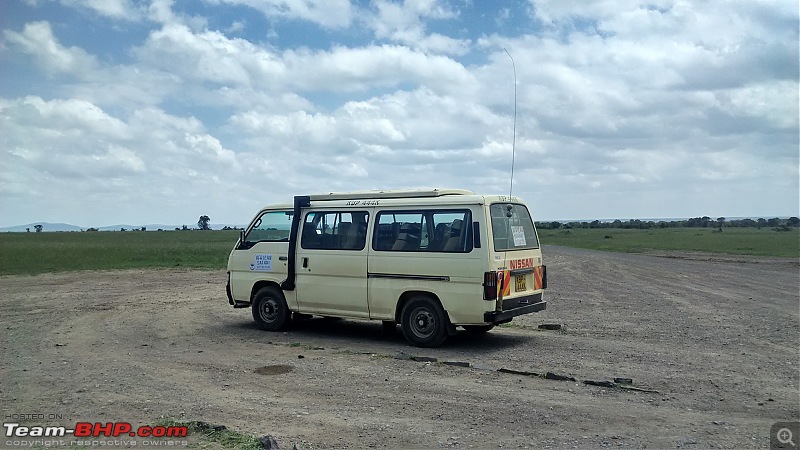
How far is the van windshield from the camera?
9852mm

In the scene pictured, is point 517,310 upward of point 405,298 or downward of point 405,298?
downward

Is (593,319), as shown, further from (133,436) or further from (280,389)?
(133,436)

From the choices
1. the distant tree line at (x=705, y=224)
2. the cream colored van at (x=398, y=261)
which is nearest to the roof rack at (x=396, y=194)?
the cream colored van at (x=398, y=261)

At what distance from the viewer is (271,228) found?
1196 centimetres

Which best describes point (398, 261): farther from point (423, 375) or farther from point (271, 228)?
point (271, 228)

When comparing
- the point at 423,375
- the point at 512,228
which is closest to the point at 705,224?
the point at 512,228

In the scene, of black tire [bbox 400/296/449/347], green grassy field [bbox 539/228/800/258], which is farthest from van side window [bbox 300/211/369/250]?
green grassy field [bbox 539/228/800/258]

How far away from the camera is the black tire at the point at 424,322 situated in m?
10.0

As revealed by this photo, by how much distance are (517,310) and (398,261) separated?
190cm

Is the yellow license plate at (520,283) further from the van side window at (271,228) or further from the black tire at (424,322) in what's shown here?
the van side window at (271,228)

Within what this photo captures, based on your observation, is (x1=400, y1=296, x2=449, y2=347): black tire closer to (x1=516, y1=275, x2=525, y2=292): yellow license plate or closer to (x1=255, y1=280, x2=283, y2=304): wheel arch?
(x1=516, y1=275, x2=525, y2=292): yellow license plate

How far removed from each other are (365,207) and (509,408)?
485 cm

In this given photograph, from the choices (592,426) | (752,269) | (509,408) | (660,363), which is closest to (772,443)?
(592,426)

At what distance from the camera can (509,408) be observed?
683 cm
